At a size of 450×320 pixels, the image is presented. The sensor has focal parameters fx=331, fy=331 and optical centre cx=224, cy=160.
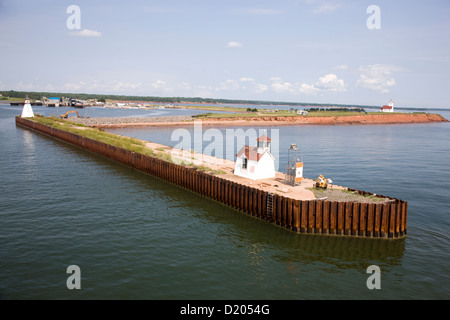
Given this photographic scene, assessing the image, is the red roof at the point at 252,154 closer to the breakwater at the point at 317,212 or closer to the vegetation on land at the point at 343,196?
the breakwater at the point at 317,212

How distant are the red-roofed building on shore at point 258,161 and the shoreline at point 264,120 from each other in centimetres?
7865

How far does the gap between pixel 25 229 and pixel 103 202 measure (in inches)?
281

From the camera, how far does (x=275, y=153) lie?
200ft

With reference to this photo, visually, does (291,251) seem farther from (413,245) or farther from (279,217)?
(413,245)

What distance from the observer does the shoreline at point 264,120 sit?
347ft

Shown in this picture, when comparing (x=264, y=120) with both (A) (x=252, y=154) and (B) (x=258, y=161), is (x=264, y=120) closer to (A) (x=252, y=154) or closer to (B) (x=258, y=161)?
(A) (x=252, y=154)

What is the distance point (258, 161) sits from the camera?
31.3m

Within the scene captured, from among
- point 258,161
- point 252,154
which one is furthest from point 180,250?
point 252,154

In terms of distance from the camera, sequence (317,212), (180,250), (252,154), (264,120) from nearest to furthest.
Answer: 1. (180,250)
2. (317,212)
3. (252,154)
4. (264,120)

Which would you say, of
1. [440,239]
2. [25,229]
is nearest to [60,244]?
[25,229]

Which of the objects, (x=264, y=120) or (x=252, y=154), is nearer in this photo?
(x=252, y=154)

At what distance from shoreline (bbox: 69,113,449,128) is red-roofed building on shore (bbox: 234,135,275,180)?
78.6 meters

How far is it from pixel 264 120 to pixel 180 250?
411ft

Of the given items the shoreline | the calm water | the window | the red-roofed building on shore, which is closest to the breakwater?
the calm water
